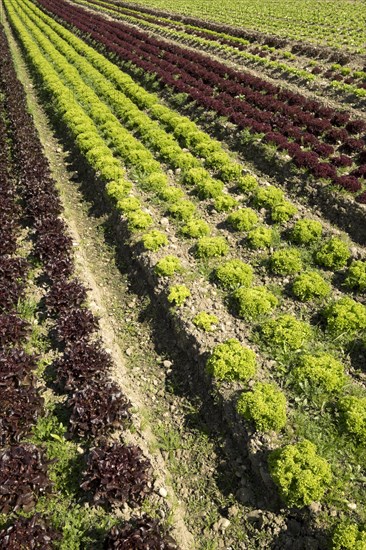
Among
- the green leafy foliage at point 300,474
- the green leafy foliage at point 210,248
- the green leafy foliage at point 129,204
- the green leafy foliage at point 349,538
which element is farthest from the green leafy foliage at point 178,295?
the green leafy foliage at point 349,538

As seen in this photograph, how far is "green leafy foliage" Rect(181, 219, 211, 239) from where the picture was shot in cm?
1325

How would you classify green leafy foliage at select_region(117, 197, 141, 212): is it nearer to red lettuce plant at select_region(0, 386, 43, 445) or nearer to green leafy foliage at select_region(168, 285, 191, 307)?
green leafy foliage at select_region(168, 285, 191, 307)

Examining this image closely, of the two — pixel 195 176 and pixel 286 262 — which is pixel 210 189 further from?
pixel 286 262

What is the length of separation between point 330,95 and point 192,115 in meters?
8.35

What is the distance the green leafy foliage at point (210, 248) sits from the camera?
40.7 ft

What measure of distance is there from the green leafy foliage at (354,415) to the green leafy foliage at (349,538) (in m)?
1.69

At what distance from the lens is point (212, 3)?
224ft

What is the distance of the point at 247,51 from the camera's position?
3575 cm

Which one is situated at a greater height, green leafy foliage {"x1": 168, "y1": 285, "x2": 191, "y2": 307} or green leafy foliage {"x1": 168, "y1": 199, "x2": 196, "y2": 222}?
green leafy foliage {"x1": 168, "y1": 199, "x2": 196, "y2": 222}

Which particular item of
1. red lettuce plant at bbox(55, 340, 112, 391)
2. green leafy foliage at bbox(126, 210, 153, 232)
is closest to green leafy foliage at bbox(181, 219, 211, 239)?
green leafy foliage at bbox(126, 210, 153, 232)

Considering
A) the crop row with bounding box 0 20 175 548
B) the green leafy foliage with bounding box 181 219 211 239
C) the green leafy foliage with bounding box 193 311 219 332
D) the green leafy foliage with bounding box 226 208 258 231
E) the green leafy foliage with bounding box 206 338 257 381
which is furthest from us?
the green leafy foliage with bounding box 226 208 258 231

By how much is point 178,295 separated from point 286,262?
11.1ft

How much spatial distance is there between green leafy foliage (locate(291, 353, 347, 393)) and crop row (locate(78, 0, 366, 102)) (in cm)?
1869

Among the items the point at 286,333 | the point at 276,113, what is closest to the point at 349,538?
the point at 286,333
